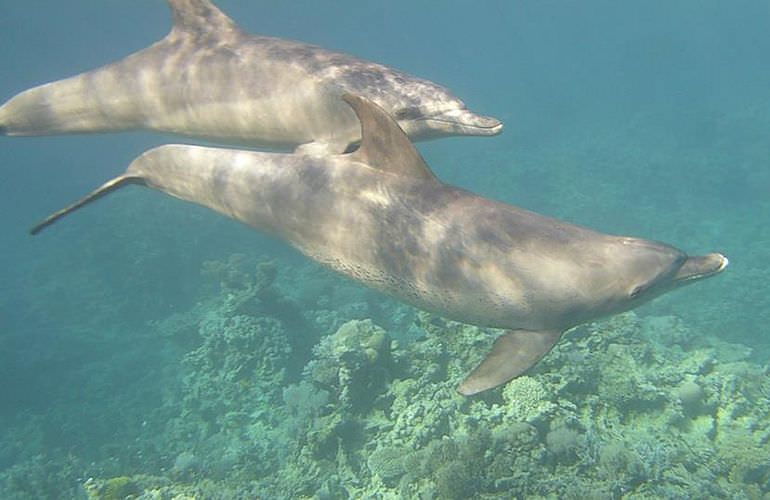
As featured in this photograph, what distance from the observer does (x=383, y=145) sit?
4.18 m

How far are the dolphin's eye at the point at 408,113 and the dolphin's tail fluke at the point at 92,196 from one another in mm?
2832

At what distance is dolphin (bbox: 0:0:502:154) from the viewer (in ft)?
15.5

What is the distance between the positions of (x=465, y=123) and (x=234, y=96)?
7.46 feet

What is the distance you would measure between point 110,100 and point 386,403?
5413mm

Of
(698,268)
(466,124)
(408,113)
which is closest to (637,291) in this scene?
(698,268)

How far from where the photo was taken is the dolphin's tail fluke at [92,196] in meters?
5.30

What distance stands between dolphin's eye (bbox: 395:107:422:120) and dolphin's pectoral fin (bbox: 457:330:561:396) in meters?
1.99

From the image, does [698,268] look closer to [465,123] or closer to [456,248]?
[456,248]

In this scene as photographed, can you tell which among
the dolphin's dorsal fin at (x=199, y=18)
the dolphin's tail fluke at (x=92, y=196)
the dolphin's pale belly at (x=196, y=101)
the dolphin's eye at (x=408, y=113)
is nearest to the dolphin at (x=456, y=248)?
the dolphin's pale belly at (x=196, y=101)

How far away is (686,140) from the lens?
29.5 meters

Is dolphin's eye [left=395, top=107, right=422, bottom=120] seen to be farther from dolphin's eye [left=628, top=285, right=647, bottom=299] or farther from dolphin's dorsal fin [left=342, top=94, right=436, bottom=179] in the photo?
dolphin's eye [left=628, top=285, right=647, bottom=299]

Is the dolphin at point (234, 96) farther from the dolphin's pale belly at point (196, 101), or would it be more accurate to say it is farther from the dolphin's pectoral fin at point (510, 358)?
the dolphin's pectoral fin at point (510, 358)

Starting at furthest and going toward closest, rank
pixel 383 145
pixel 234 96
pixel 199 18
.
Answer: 1. pixel 199 18
2. pixel 234 96
3. pixel 383 145

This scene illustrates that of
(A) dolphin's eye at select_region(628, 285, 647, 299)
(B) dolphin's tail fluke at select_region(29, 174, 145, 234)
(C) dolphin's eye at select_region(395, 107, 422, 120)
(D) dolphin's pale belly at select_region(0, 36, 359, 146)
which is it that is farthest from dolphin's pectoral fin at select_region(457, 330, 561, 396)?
(B) dolphin's tail fluke at select_region(29, 174, 145, 234)
